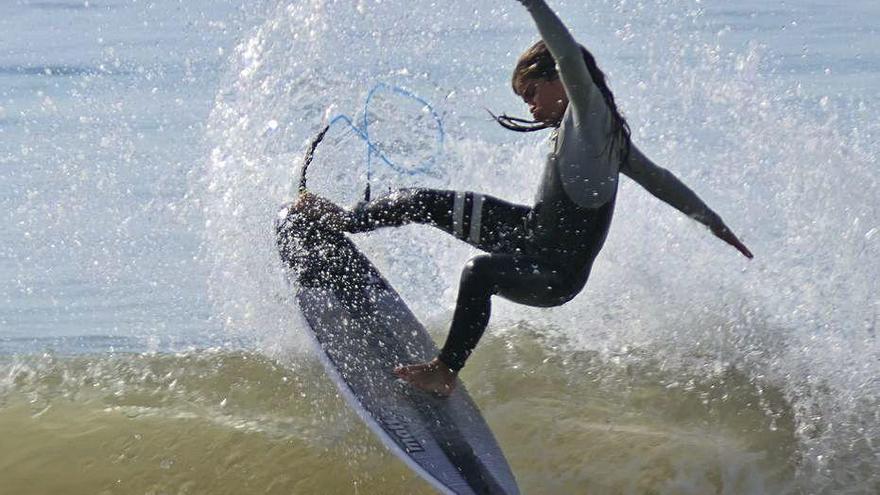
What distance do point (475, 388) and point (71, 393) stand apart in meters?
1.92

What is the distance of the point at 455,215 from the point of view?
518 centimetres

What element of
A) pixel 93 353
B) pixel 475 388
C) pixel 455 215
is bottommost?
pixel 93 353

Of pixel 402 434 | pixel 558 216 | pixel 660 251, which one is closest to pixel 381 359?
pixel 402 434

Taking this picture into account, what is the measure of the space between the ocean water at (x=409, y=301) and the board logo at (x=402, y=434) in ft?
0.76

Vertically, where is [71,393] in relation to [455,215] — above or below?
below

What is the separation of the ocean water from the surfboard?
0.21 meters

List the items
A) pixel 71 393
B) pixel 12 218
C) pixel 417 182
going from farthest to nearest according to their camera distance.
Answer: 1. pixel 12 218
2. pixel 417 182
3. pixel 71 393

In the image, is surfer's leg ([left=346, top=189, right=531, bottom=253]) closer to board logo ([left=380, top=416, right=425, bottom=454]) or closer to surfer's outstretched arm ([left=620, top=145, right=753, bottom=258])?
surfer's outstretched arm ([left=620, top=145, right=753, bottom=258])

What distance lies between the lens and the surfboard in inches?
182

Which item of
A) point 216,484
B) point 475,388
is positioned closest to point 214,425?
point 216,484

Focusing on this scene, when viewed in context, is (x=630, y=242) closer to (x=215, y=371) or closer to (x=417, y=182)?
(x=417, y=182)

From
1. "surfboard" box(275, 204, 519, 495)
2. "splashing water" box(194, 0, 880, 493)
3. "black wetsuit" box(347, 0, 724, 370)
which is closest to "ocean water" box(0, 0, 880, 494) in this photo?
"splashing water" box(194, 0, 880, 493)

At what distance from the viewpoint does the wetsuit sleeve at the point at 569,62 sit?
428 centimetres

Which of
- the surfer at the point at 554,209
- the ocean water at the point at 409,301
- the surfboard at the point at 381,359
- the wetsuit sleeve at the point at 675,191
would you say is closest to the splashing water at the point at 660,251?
the ocean water at the point at 409,301
